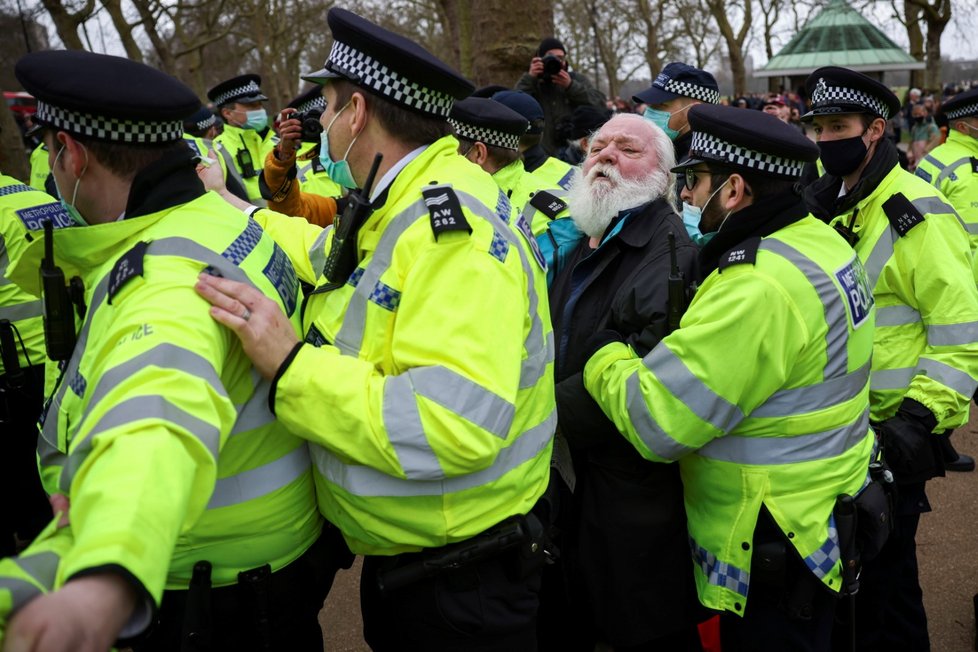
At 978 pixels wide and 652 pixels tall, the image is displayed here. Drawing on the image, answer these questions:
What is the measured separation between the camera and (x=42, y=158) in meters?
6.67

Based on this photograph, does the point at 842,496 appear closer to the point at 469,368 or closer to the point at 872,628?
the point at 872,628

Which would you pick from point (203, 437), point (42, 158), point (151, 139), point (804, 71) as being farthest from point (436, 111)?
point (804, 71)

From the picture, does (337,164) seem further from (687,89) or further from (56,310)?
(687,89)

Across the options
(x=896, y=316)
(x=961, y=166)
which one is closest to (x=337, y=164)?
(x=896, y=316)

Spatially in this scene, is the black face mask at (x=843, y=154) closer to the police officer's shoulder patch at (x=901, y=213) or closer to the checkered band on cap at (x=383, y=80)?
the police officer's shoulder patch at (x=901, y=213)

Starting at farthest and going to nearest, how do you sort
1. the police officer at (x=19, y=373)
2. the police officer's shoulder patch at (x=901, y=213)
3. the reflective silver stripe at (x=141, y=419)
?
the police officer at (x=19, y=373)
the police officer's shoulder patch at (x=901, y=213)
the reflective silver stripe at (x=141, y=419)

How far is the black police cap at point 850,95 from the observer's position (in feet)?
11.2

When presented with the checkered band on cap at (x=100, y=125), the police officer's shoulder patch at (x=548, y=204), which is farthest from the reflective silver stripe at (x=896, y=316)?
the checkered band on cap at (x=100, y=125)

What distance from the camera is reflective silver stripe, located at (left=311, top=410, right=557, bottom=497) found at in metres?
1.83

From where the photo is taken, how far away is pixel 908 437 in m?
2.87

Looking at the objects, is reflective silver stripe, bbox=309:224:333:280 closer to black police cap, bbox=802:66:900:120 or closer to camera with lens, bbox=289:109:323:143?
camera with lens, bbox=289:109:323:143

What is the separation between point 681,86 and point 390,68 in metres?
3.73

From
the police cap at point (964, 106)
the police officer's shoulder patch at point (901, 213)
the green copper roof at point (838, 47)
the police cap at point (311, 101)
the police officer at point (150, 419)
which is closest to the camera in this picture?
the police officer at point (150, 419)

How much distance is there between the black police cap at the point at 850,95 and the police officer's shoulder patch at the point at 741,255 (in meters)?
1.41
